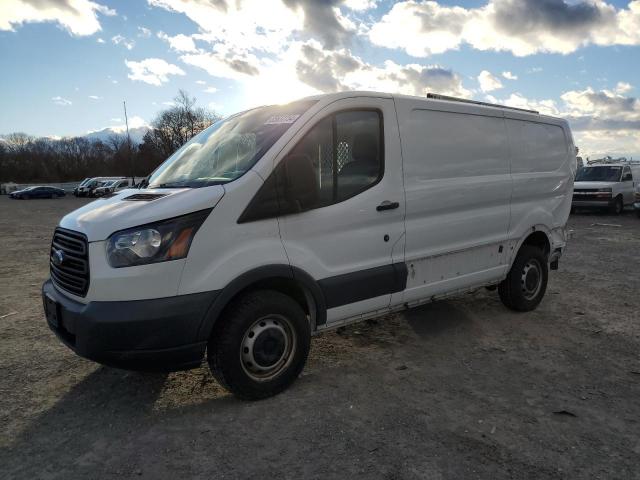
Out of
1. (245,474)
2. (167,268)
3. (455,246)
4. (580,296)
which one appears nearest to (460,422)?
(245,474)

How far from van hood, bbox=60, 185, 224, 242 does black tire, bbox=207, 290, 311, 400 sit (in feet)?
2.41

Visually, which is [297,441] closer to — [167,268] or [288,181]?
[167,268]

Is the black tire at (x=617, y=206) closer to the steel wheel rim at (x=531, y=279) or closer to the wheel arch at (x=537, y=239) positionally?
the wheel arch at (x=537, y=239)

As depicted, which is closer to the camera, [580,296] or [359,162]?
[359,162]

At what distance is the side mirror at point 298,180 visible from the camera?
3.20 m

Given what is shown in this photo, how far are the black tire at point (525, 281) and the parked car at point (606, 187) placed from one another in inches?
529

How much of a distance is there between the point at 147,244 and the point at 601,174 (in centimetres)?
1904

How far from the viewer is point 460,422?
311 centimetres

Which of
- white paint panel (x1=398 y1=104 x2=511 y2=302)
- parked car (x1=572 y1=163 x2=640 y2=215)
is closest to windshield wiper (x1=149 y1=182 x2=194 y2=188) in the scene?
white paint panel (x1=398 y1=104 x2=511 y2=302)

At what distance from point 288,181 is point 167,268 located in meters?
0.99

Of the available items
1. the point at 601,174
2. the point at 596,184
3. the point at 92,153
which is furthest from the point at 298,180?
the point at 92,153

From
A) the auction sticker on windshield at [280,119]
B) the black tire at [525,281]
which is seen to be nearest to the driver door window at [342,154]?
the auction sticker on windshield at [280,119]

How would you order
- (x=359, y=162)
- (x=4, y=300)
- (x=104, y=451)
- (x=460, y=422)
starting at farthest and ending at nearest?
1. (x=4, y=300)
2. (x=359, y=162)
3. (x=460, y=422)
4. (x=104, y=451)

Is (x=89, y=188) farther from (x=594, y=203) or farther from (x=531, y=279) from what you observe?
(x=531, y=279)
